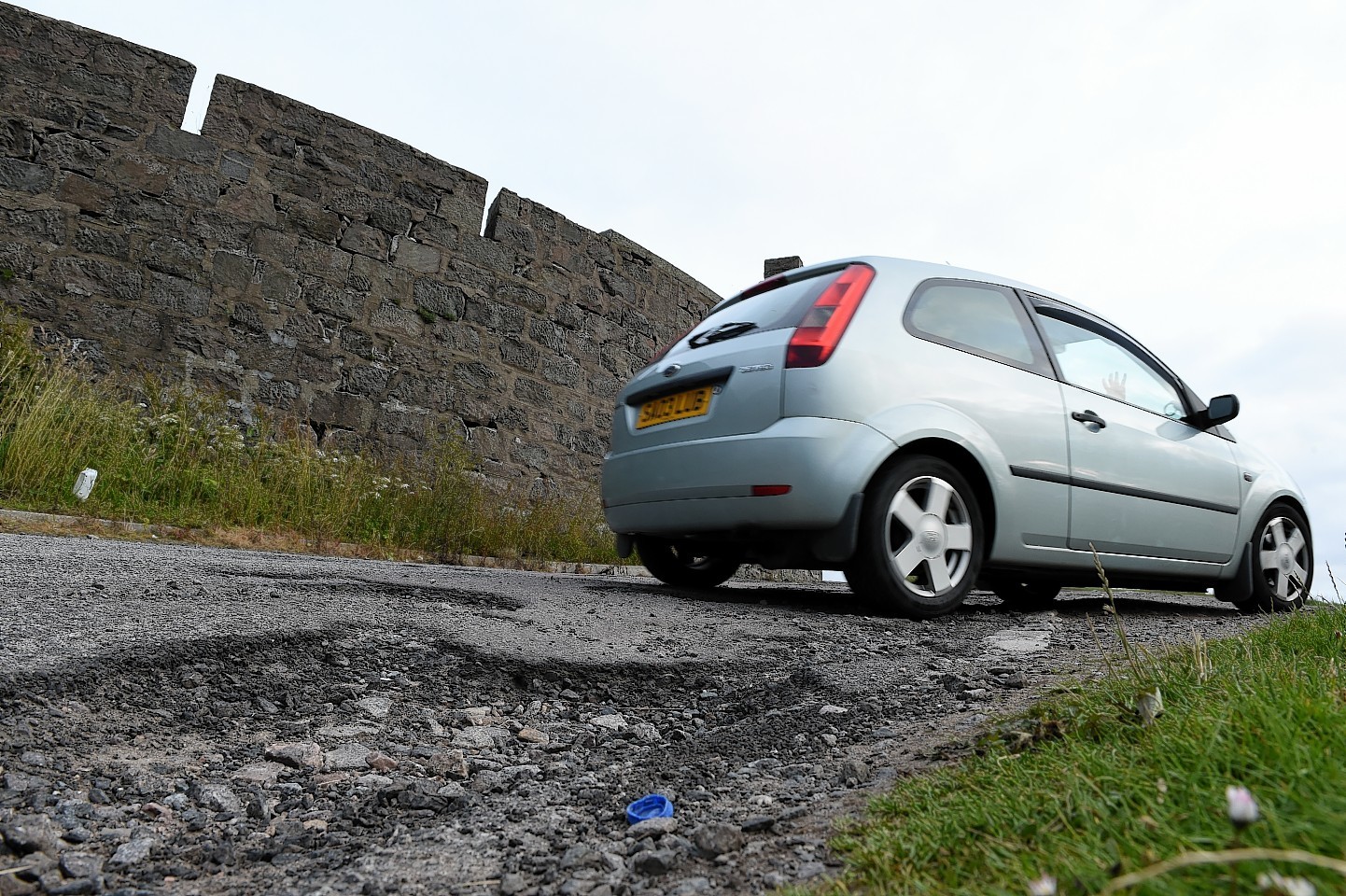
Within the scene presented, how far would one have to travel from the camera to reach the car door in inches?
168

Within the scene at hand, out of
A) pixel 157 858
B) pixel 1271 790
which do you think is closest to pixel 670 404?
pixel 157 858

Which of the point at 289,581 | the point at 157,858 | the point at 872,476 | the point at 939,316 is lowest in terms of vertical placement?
the point at 157,858

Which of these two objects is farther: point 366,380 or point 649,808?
point 366,380

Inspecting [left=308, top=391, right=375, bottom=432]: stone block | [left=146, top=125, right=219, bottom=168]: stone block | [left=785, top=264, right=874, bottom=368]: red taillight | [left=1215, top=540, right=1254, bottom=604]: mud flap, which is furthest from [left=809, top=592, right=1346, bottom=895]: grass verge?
[left=146, top=125, right=219, bottom=168]: stone block

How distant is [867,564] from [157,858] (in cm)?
263

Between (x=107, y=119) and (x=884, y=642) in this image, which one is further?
(x=107, y=119)

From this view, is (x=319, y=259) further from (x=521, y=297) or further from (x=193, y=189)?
(x=521, y=297)

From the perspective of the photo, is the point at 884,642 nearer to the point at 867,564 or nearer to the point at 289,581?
the point at 867,564

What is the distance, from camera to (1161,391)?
4.88 m

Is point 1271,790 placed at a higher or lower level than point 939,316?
lower

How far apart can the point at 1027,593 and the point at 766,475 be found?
8.87 feet

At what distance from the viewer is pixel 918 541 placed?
12.3ft

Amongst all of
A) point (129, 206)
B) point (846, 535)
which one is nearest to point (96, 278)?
point (129, 206)

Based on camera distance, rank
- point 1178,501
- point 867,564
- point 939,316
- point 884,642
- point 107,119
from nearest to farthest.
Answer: point 884,642 < point 867,564 < point 939,316 < point 1178,501 < point 107,119
